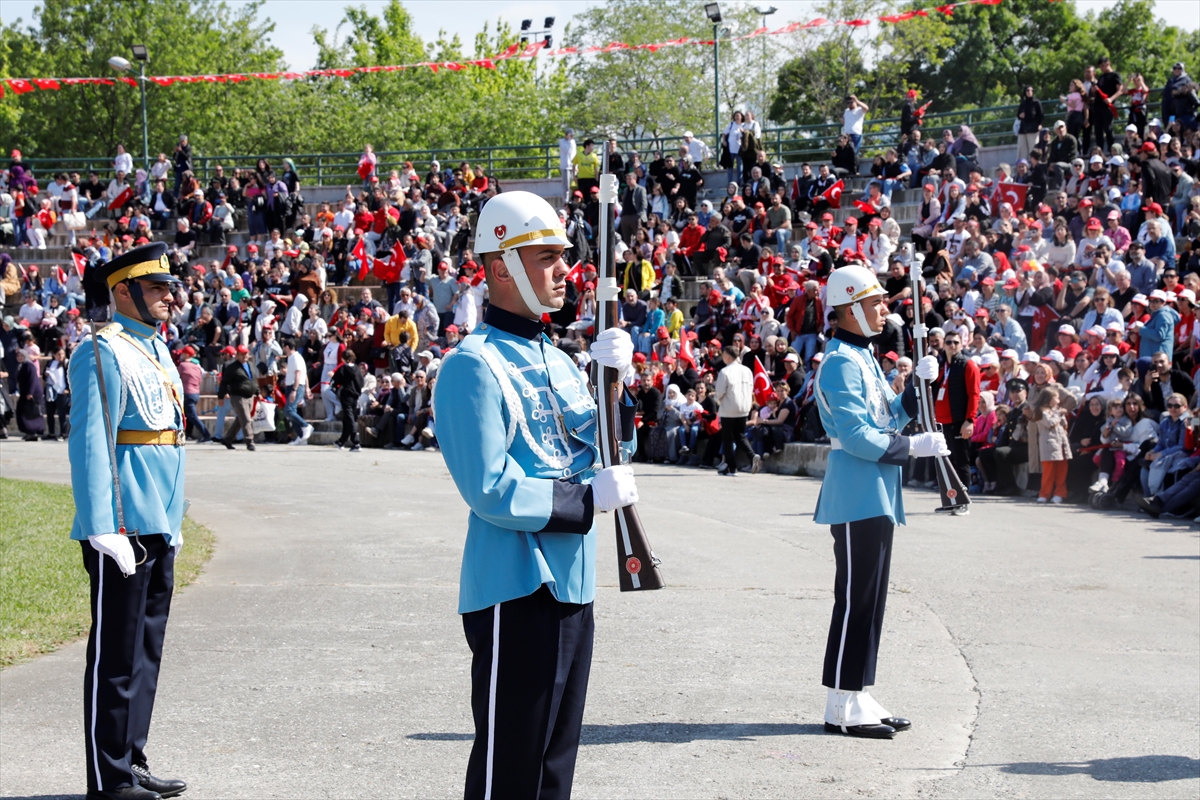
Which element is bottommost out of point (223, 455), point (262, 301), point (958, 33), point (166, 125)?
point (223, 455)

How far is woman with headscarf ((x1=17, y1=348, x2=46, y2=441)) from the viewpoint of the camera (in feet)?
83.8

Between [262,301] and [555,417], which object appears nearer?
[555,417]

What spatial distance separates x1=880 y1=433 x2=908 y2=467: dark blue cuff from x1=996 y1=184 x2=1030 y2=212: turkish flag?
54.9 feet

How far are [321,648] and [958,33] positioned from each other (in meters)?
58.5

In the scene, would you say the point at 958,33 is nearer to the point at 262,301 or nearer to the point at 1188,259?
the point at 262,301

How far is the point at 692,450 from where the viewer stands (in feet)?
67.1

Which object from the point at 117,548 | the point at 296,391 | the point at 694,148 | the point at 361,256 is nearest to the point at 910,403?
the point at 117,548

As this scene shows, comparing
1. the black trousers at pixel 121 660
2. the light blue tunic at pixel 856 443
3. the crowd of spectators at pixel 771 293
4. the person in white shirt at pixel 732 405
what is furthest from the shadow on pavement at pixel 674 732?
the person in white shirt at pixel 732 405

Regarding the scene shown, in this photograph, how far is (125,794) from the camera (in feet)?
17.1

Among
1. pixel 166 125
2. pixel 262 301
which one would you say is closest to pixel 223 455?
pixel 262 301

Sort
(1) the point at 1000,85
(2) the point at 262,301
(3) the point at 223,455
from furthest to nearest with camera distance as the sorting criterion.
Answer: (1) the point at 1000,85 → (2) the point at 262,301 → (3) the point at 223,455

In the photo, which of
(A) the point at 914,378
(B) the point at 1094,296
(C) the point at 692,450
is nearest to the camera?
(A) the point at 914,378

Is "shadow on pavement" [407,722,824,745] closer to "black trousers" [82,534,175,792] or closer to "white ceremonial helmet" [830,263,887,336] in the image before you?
"black trousers" [82,534,175,792]

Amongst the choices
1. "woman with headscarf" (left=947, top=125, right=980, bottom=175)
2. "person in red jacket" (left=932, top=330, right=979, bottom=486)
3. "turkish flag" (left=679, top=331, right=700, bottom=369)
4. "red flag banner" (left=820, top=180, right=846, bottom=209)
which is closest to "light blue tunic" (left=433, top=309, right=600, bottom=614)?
"person in red jacket" (left=932, top=330, right=979, bottom=486)
